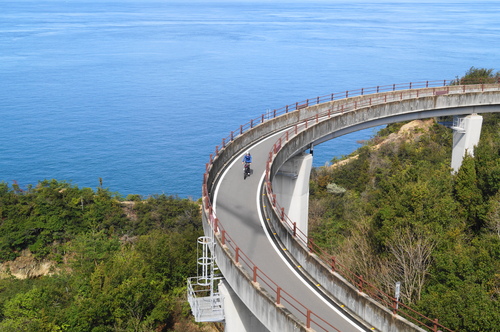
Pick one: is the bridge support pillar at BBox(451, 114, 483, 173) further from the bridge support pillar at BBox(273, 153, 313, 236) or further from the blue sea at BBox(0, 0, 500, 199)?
the blue sea at BBox(0, 0, 500, 199)

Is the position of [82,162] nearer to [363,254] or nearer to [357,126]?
[357,126]

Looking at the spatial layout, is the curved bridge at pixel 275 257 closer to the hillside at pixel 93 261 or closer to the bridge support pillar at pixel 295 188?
the bridge support pillar at pixel 295 188

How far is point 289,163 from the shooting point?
119 feet

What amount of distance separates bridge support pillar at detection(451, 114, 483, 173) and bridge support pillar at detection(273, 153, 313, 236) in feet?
50.5

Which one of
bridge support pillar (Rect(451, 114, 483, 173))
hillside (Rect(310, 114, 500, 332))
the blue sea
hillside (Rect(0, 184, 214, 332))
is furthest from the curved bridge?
the blue sea

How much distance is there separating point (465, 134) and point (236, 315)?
29.5 meters

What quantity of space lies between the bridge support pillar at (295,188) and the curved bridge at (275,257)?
1.06 metres

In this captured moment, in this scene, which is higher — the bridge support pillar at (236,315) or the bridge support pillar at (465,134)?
the bridge support pillar at (465,134)

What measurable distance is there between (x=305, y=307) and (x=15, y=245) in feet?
128

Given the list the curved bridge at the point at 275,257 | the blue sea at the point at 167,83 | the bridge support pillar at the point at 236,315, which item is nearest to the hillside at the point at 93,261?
the curved bridge at the point at 275,257

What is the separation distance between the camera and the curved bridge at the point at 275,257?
1817 centimetres

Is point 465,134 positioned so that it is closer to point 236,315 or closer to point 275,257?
point 275,257

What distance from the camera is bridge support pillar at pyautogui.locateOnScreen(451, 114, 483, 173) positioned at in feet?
145

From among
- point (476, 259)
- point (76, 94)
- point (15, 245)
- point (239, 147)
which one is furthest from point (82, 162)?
point (476, 259)
